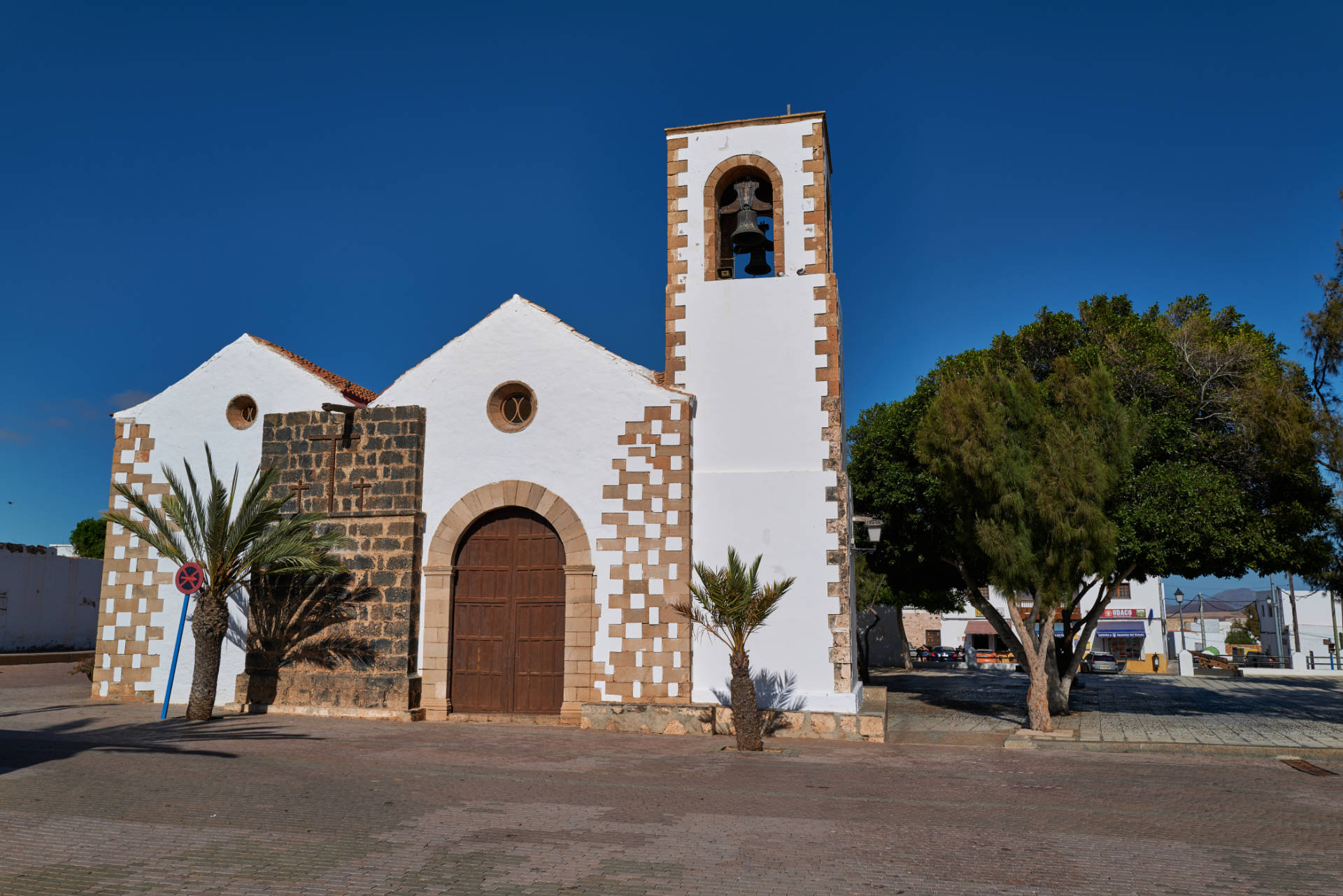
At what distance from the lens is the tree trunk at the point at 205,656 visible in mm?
13016

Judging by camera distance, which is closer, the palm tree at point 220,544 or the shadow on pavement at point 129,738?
the shadow on pavement at point 129,738

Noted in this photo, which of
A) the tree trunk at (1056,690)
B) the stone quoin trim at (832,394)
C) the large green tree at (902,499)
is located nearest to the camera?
the stone quoin trim at (832,394)

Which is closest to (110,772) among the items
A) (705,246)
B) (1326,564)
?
(705,246)

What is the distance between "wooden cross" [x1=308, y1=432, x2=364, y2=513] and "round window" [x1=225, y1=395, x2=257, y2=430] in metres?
1.55

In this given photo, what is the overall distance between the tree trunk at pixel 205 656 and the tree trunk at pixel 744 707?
24.1ft

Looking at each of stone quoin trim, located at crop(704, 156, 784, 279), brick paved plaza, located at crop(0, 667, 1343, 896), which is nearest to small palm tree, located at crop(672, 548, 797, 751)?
brick paved plaza, located at crop(0, 667, 1343, 896)

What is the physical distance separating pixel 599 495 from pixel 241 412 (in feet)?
21.8

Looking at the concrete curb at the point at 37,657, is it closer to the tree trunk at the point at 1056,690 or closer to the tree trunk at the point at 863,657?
the tree trunk at the point at 863,657

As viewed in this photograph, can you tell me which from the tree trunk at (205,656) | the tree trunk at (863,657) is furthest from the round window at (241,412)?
the tree trunk at (863,657)

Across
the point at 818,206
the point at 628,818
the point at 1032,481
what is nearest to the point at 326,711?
the point at 628,818

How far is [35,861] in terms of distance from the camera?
581 centimetres

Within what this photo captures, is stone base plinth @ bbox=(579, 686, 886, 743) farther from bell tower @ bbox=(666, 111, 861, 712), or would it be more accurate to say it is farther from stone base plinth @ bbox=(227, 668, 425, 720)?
stone base plinth @ bbox=(227, 668, 425, 720)

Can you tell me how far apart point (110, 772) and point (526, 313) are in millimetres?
8368

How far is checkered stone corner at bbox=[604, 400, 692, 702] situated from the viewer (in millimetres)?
13234
